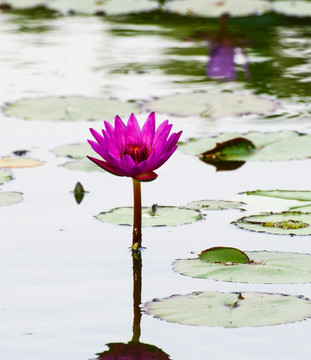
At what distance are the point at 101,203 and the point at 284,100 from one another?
4.94 ft

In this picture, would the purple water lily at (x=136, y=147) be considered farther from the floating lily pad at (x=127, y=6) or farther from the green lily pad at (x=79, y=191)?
the floating lily pad at (x=127, y=6)

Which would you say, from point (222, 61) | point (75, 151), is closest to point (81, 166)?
point (75, 151)

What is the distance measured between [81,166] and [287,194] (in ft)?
2.42

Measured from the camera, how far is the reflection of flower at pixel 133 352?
6.02ft

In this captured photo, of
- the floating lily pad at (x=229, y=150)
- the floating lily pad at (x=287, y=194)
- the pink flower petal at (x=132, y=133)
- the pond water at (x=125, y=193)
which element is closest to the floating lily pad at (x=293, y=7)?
the pond water at (x=125, y=193)

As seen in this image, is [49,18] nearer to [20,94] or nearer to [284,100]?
[20,94]

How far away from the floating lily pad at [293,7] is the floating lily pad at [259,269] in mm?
4433

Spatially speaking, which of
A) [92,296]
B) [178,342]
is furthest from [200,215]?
[178,342]

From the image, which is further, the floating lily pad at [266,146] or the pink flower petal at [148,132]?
the floating lily pad at [266,146]

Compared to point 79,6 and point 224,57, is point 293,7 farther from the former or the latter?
point 224,57

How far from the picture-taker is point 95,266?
7.65 feet

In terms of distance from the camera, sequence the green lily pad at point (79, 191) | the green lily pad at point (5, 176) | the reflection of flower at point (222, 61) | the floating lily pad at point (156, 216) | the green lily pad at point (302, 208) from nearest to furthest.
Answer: the floating lily pad at point (156, 216), the green lily pad at point (302, 208), the green lily pad at point (79, 191), the green lily pad at point (5, 176), the reflection of flower at point (222, 61)

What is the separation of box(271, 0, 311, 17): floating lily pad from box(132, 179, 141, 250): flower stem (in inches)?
173

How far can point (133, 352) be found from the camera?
187cm
